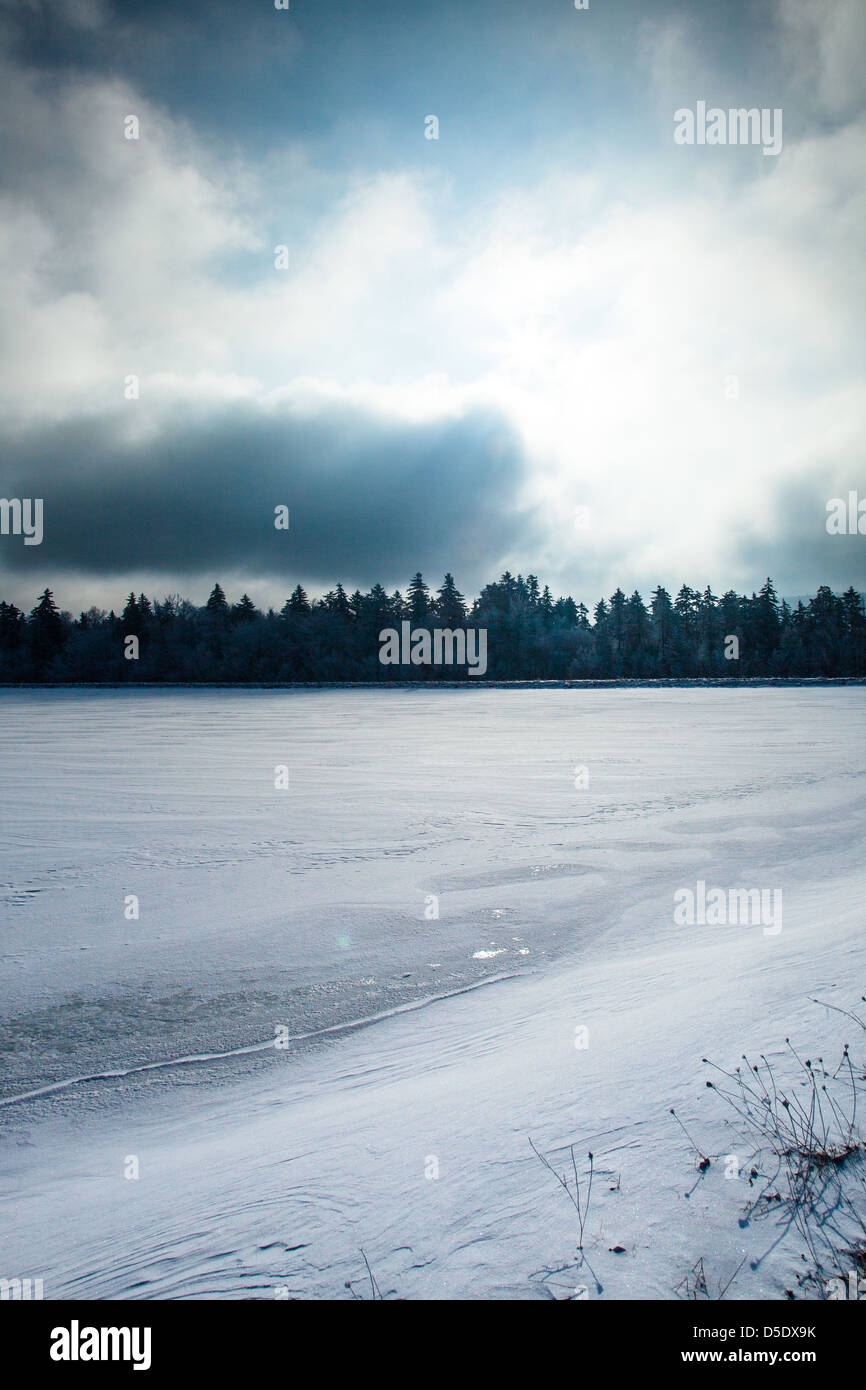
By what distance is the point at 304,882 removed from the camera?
301 inches

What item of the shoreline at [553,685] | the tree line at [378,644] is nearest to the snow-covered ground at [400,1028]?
the shoreline at [553,685]

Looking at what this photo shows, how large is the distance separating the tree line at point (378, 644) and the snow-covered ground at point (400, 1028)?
5954 cm

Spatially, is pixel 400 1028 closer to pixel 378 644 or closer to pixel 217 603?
pixel 378 644

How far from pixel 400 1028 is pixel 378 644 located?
6873 cm

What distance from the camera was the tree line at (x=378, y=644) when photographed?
70.9m

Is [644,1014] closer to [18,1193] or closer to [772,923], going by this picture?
[772,923]

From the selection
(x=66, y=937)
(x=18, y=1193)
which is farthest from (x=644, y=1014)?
(x=66, y=937)

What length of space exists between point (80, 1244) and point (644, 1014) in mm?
3193

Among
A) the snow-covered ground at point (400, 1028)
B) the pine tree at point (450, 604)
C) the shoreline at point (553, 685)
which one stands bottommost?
the snow-covered ground at point (400, 1028)

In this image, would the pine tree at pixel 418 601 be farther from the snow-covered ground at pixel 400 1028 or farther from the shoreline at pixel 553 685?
the snow-covered ground at pixel 400 1028

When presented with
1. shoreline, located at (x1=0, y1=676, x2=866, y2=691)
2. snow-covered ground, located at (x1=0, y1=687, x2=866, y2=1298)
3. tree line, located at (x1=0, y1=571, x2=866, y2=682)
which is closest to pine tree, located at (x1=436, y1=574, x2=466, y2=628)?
tree line, located at (x1=0, y1=571, x2=866, y2=682)

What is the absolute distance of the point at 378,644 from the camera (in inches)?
2862

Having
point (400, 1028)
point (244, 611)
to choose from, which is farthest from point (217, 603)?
point (400, 1028)

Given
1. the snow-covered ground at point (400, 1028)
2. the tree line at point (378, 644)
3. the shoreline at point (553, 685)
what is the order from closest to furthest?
the snow-covered ground at point (400, 1028) → the shoreline at point (553, 685) → the tree line at point (378, 644)
